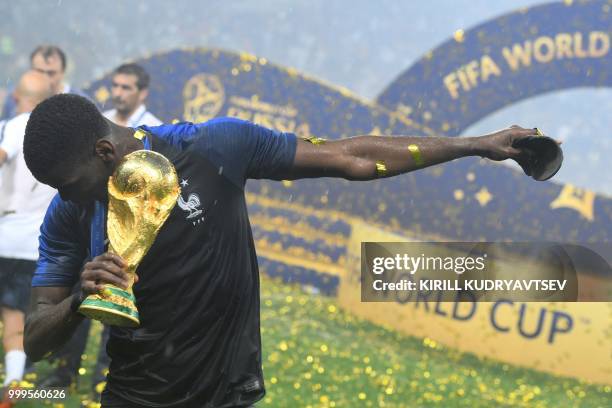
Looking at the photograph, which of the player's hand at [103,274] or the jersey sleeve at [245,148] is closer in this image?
the player's hand at [103,274]

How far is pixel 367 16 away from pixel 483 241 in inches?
1623

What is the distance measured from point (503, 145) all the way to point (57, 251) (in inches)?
57.4

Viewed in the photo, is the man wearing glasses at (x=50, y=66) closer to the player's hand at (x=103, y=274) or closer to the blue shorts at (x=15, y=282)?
the blue shorts at (x=15, y=282)

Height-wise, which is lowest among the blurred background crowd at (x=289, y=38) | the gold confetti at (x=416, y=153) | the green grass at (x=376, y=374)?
the green grass at (x=376, y=374)

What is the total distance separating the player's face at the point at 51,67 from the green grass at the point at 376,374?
2.21 metres

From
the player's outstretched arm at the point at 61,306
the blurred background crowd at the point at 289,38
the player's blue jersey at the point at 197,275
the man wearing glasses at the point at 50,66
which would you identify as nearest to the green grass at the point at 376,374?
the man wearing glasses at the point at 50,66

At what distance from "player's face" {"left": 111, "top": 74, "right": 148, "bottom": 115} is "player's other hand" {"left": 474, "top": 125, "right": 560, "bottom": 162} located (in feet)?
14.3

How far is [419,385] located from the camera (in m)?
7.51

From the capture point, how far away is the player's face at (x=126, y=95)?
6590 mm

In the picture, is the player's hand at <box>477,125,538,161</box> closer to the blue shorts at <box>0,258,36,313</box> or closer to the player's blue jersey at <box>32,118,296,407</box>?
the player's blue jersey at <box>32,118,296,407</box>

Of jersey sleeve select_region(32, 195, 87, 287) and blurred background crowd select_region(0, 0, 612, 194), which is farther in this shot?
blurred background crowd select_region(0, 0, 612, 194)

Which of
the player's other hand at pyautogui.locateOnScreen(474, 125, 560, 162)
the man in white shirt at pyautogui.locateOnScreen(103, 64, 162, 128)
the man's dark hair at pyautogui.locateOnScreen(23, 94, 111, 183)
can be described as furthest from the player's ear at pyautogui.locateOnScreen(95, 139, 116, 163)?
the man in white shirt at pyautogui.locateOnScreen(103, 64, 162, 128)

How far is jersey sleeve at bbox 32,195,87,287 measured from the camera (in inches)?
110

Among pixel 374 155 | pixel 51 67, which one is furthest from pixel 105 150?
Result: pixel 51 67
